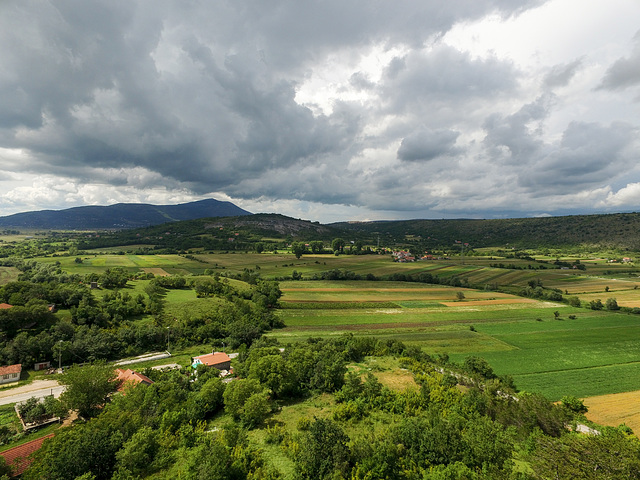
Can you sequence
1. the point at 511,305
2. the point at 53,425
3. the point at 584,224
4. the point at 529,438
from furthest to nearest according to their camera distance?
1. the point at 584,224
2. the point at 511,305
3. the point at 53,425
4. the point at 529,438

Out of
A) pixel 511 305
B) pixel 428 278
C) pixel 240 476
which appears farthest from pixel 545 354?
pixel 428 278

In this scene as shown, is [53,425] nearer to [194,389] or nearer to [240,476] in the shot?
[194,389]

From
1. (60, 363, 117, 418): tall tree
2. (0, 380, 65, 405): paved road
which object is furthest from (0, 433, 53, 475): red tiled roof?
(0, 380, 65, 405): paved road

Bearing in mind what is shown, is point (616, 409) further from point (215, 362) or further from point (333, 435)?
point (215, 362)

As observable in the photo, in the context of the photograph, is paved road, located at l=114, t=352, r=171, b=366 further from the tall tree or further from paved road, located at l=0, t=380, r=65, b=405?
the tall tree

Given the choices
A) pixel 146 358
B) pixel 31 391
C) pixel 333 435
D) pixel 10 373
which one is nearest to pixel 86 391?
pixel 31 391
